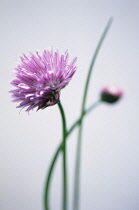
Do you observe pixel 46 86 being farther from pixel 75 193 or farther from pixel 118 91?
pixel 118 91

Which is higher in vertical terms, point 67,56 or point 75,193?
point 67,56

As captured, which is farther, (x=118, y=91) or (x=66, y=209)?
(x=118, y=91)

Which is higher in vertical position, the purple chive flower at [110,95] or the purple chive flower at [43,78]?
the purple chive flower at [43,78]

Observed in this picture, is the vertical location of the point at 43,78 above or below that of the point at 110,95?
above

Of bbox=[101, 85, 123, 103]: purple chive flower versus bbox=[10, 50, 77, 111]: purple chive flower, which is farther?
bbox=[101, 85, 123, 103]: purple chive flower

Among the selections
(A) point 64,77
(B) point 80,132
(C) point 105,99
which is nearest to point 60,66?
(A) point 64,77

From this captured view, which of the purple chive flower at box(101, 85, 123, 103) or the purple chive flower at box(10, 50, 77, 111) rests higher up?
the purple chive flower at box(10, 50, 77, 111)

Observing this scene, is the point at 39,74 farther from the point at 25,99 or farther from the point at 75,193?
the point at 75,193

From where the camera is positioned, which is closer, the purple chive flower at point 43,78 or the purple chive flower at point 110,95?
the purple chive flower at point 43,78
